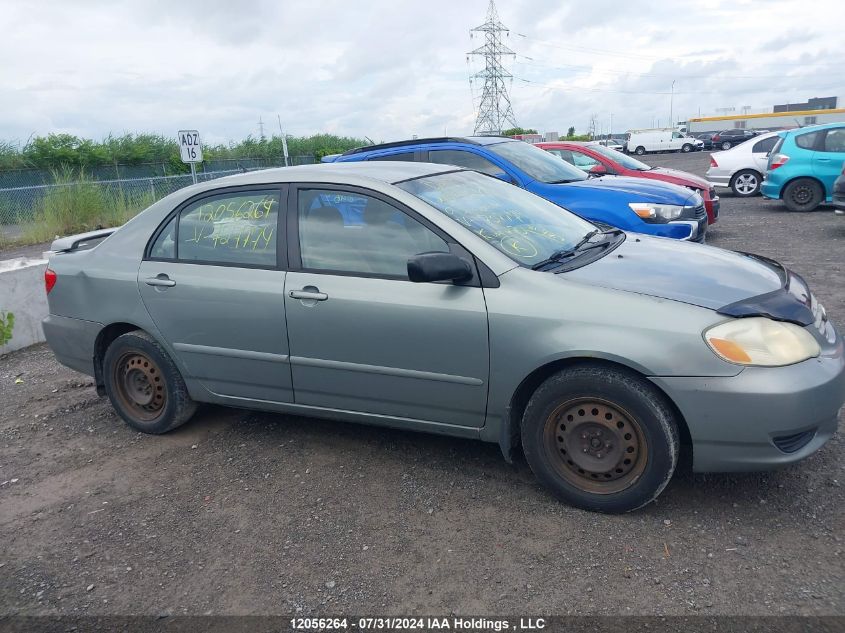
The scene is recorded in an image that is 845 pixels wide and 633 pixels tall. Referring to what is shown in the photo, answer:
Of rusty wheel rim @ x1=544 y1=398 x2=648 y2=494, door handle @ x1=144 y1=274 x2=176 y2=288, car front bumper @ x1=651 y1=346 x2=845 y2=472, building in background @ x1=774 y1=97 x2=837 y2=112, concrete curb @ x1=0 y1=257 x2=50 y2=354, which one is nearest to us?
car front bumper @ x1=651 y1=346 x2=845 y2=472

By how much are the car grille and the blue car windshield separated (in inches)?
54.2

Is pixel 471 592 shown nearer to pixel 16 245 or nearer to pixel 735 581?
pixel 735 581

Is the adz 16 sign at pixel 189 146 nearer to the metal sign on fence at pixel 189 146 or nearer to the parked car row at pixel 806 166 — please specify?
the metal sign on fence at pixel 189 146

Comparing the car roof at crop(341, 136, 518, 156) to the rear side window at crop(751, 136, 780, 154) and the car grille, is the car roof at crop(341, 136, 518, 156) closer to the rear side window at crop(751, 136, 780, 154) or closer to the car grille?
the car grille

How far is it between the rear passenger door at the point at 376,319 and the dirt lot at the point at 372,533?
44 cm

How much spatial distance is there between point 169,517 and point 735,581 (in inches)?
105

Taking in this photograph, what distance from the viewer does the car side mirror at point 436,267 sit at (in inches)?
132

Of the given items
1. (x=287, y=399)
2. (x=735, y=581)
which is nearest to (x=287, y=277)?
(x=287, y=399)

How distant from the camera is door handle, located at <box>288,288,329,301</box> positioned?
3805mm

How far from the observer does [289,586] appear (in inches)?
118

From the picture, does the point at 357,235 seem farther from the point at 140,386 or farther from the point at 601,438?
the point at 140,386

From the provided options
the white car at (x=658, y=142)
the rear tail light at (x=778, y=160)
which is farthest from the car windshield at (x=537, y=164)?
the white car at (x=658, y=142)

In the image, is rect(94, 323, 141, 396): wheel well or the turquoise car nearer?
rect(94, 323, 141, 396): wheel well

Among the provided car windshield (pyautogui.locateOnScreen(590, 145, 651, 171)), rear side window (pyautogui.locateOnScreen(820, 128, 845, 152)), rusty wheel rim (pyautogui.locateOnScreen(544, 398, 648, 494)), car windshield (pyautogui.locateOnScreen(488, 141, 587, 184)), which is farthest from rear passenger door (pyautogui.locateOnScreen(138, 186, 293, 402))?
rear side window (pyautogui.locateOnScreen(820, 128, 845, 152))
